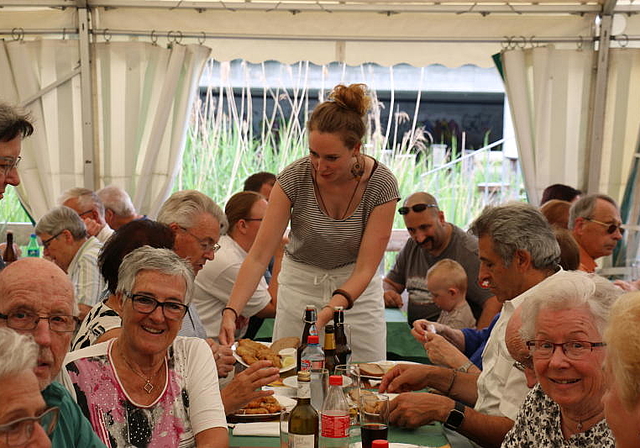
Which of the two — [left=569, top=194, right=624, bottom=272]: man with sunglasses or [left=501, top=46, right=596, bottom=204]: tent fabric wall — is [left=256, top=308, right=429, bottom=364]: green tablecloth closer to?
[left=569, top=194, right=624, bottom=272]: man with sunglasses

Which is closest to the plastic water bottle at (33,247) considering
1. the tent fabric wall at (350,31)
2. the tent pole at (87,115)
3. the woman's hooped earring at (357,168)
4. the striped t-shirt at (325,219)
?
the tent pole at (87,115)

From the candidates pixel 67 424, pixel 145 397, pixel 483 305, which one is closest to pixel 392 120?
pixel 483 305

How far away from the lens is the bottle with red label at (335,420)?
6.81 feet

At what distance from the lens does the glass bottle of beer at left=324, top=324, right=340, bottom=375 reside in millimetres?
2752

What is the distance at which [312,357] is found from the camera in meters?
2.53

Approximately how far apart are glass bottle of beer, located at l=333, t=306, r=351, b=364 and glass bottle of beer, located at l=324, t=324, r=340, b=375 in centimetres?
9

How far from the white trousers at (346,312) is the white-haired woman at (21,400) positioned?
234 cm

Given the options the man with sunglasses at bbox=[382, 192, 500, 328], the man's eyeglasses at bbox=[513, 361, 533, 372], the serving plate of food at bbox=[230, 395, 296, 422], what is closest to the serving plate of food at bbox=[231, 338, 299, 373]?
the serving plate of food at bbox=[230, 395, 296, 422]

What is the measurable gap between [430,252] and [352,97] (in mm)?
1957

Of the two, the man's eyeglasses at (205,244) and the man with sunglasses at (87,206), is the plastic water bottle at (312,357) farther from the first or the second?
the man with sunglasses at (87,206)

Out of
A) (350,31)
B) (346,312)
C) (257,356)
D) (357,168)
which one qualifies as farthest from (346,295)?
(350,31)

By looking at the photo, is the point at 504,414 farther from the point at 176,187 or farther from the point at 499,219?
the point at 176,187

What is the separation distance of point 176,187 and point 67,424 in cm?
530

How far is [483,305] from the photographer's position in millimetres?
4645
